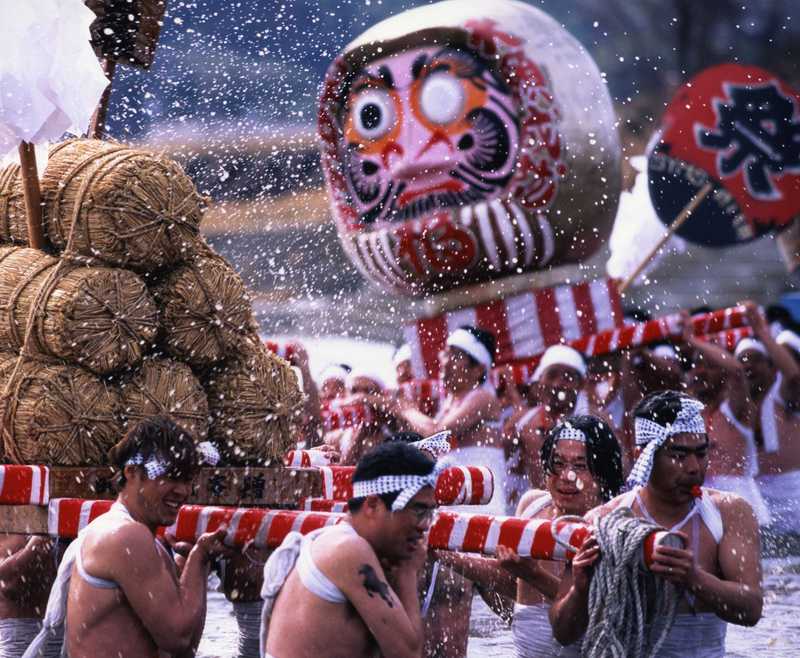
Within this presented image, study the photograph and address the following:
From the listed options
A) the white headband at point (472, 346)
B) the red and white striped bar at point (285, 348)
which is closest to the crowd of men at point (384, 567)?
the white headband at point (472, 346)

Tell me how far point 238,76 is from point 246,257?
424 centimetres

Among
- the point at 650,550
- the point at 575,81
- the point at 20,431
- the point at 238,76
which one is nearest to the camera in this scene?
the point at 650,550

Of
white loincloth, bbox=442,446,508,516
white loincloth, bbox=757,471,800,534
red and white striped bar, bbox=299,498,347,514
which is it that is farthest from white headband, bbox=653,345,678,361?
red and white striped bar, bbox=299,498,347,514

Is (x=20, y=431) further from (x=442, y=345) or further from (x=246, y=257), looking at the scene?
(x=246, y=257)

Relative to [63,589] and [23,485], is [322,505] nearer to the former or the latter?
[23,485]

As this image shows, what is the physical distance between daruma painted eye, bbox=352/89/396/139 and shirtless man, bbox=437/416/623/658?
18.6ft

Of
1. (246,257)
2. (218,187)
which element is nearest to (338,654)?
(246,257)

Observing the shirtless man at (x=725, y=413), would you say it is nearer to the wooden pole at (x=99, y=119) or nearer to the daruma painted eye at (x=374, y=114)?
the daruma painted eye at (x=374, y=114)

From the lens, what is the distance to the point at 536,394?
8.61 metres

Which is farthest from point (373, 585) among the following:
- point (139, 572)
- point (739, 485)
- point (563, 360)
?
point (739, 485)

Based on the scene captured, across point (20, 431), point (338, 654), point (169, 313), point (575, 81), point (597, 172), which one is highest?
point (575, 81)

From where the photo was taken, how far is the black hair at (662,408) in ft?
14.1

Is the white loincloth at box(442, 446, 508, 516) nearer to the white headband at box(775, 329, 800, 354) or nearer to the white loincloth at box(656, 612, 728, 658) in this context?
the white headband at box(775, 329, 800, 354)

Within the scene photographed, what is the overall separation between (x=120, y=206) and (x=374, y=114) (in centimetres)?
542
